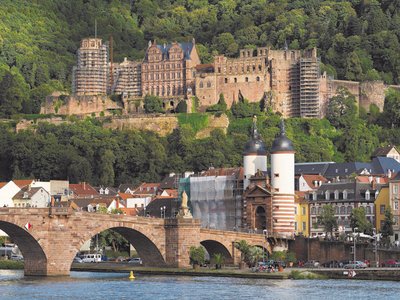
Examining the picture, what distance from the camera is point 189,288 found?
7862 cm

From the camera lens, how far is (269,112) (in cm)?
14175

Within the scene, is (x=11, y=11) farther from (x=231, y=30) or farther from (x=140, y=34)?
(x=231, y=30)

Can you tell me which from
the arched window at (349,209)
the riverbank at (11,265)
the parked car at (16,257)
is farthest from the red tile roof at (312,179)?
the riverbank at (11,265)

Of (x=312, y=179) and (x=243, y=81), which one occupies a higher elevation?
(x=243, y=81)

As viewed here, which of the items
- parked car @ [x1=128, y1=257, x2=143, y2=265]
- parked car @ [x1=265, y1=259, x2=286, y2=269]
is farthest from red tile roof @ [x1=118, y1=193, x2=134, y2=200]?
parked car @ [x1=265, y1=259, x2=286, y2=269]

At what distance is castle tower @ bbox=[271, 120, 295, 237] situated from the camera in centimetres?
9994

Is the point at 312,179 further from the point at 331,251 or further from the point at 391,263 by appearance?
the point at 391,263

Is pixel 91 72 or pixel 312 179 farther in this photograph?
pixel 91 72

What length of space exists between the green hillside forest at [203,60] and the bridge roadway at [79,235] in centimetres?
3883

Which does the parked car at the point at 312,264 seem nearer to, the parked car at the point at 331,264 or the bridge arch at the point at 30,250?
the parked car at the point at 331,264

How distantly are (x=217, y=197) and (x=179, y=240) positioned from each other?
18.6 meters

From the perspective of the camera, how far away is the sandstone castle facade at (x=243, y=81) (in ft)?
468

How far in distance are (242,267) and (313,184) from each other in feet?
66.9

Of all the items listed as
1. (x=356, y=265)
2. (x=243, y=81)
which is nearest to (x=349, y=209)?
(x=356, y=265)
